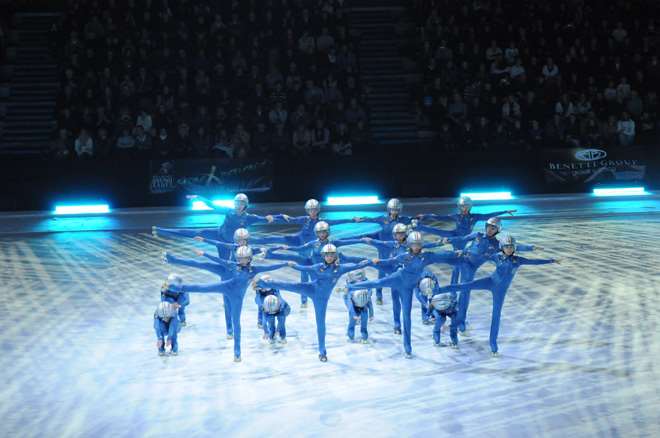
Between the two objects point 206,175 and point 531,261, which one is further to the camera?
point 206,175

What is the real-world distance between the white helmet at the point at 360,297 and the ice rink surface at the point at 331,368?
619 millimetres

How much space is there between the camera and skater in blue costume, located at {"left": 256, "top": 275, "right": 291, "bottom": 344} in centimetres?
1160

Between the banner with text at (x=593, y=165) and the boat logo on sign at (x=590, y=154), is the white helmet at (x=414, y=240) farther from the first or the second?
the boat logo on sign at (x=590, y=154)

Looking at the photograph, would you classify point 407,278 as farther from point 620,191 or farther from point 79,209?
point 620,191

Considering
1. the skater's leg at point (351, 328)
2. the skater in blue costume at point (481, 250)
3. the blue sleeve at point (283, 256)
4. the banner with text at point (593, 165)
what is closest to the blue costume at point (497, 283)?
the skater in blue costume at point (481, 250)

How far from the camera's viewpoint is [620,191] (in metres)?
25.9

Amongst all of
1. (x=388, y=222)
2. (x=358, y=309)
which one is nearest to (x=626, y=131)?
(x=388, y=222)

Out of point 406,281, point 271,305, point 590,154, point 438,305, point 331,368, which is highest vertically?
point 590,154

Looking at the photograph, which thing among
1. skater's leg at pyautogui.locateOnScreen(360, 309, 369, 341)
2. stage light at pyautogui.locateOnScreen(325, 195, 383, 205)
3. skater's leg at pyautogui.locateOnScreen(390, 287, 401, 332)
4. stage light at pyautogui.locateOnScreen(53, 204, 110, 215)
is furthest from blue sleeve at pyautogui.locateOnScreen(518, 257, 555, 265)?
stage light at pyautogui.locateOnScreen(53, 204, 110, 215)

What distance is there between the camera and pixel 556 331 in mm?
12273

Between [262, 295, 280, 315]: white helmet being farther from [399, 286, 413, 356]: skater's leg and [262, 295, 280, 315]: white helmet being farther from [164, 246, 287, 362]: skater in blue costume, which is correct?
[399, 286, 413, 356]: skater's leg

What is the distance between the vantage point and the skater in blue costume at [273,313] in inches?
457

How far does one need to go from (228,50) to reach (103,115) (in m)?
4.48

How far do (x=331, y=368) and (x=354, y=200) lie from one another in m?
14.4
